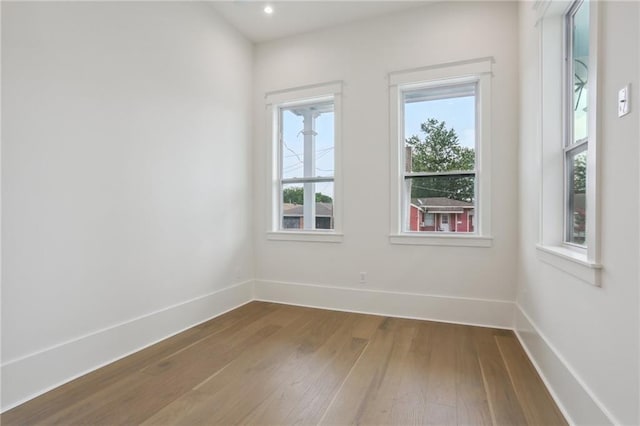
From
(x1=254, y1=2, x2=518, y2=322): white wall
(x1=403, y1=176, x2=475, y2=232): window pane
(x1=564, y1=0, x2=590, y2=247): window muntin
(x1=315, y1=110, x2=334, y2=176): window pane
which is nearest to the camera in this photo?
(x1=564, y1=0, x2=590, y2=247): window muntin

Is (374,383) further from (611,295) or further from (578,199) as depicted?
(578,199)

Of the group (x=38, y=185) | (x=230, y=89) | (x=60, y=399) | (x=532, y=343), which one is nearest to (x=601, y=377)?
(x=532, y=343)

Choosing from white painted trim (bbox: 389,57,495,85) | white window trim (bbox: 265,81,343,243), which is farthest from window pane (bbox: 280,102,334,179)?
white painted trim (bbox: 389,57,495,85)

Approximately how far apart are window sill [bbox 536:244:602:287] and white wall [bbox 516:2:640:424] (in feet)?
0.13

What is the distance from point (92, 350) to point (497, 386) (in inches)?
105

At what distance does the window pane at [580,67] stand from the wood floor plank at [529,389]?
1.53 m

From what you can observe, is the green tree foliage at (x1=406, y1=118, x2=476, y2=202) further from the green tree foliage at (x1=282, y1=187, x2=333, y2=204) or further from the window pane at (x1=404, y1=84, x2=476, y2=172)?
the green tree foliage at (x1=282, y1=187, x2=333, y2=204)

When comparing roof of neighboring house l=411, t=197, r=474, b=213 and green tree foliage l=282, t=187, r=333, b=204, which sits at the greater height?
green tree foliage l=282, t=187, r=333, b=204

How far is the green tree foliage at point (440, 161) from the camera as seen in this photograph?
10.6 feet

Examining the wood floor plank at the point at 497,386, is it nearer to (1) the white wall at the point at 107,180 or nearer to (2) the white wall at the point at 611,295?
(2) the white wall at the point at 611,295

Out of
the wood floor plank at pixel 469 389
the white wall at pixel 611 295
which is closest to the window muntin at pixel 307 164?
the wood floor plank at pixel 469 389

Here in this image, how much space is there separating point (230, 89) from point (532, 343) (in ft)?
12.1

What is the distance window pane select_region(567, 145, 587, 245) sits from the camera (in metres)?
1.89

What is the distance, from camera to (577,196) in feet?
6.53
